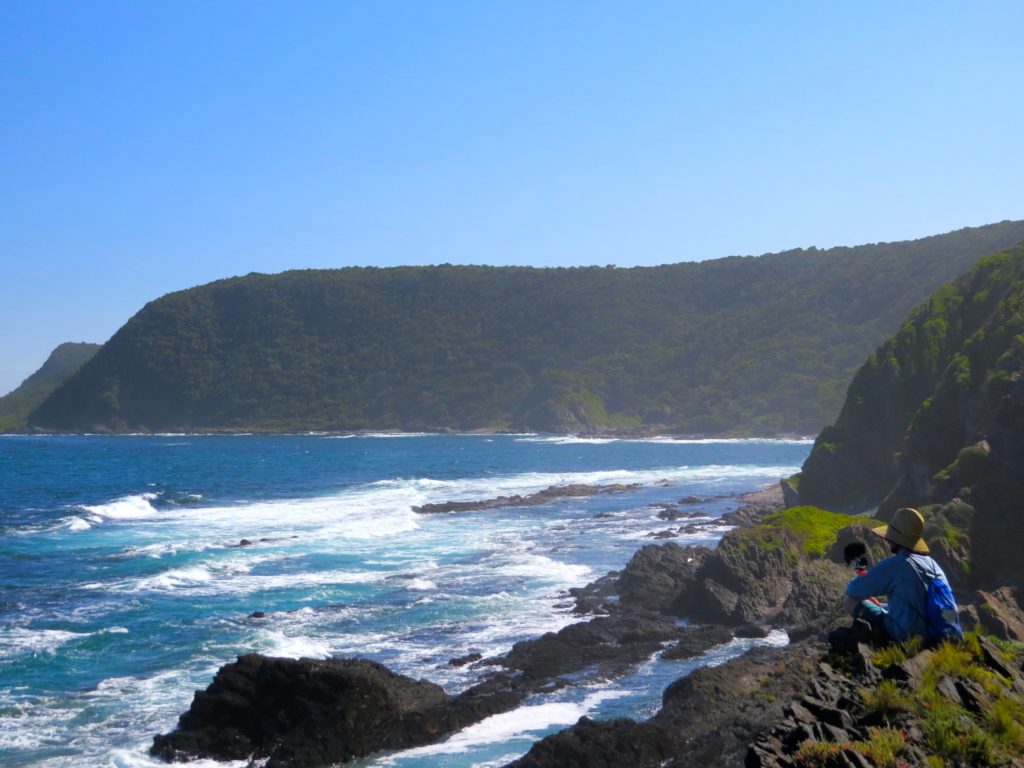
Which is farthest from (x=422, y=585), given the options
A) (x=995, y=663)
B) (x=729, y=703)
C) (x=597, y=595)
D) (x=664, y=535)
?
(x=995, y=663)

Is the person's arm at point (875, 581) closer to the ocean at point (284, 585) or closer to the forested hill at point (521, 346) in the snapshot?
the ocean at point (284, 585)

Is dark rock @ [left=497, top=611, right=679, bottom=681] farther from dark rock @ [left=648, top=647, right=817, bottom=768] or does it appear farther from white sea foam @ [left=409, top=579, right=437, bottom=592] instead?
white sea foam @ [left=409, top=579, right=437, bottom=592]

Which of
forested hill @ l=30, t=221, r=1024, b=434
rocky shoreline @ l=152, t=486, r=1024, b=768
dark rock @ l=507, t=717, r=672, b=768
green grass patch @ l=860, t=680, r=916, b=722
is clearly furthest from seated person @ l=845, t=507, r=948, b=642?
forested hill @ l=30, t=221, r=1024, b=434

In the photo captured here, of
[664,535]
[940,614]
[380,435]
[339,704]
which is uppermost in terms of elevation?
[940,614]

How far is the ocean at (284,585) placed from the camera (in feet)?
51.6

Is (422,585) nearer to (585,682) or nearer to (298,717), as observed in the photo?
(585,682)

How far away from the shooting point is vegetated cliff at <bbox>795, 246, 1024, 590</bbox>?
67.0 feet

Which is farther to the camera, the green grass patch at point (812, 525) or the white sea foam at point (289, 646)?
the green grass patch at point (812, 525)

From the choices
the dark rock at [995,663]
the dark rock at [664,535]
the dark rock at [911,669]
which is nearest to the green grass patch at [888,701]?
the dark rock at [911,669]

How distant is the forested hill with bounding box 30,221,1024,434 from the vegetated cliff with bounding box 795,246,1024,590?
262 ft

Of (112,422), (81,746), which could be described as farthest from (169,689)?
(112,422)

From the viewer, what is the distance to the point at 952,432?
88.2ft

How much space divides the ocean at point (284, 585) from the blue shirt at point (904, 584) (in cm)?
725

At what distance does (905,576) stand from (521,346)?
153206 mm
